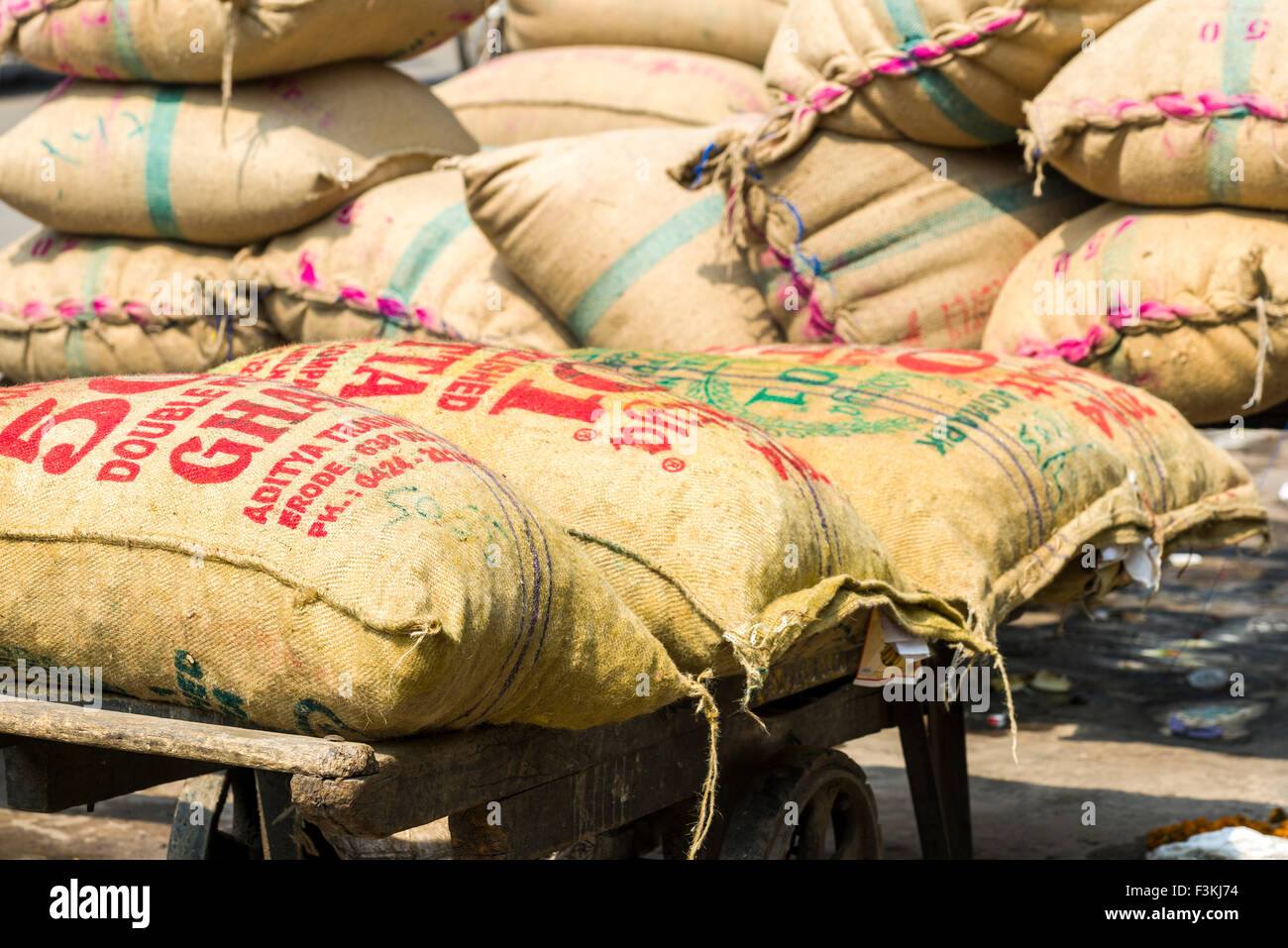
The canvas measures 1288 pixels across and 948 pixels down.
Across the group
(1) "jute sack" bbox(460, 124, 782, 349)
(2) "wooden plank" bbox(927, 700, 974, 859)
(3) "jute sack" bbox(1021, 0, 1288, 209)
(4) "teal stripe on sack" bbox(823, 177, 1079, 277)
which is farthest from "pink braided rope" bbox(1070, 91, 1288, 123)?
(2) "wooden plank" bbox(927, 700, 974, 859)

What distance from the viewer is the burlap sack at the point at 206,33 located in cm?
350

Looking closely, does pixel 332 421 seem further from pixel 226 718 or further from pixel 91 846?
pixel 91 846

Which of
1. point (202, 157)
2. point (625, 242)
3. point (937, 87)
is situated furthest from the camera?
point (202, 157)

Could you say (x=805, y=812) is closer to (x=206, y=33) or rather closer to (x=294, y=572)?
(x=294, y=572)

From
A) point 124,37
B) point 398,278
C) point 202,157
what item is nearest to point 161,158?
point 202,157

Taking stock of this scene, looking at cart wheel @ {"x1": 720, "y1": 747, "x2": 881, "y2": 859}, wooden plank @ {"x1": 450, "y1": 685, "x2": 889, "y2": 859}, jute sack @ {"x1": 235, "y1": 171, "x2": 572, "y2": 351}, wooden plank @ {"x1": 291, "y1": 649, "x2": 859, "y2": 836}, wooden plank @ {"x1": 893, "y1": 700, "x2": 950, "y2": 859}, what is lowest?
wooden plank @ {"x1": 893, "y1": 700, "x2": 950, "y2": 859}

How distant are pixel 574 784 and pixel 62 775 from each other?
23.5 inches

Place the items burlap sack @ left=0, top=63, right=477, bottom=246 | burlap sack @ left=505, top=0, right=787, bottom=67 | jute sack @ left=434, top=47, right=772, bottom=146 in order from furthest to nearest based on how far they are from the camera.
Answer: burlap sack @ left=505, top=0, right=787, bottom=67
jute sack @ left=434, top=47, right=772, bottom=146
burlap sack @ left=0, top=63, right=477, bottom=246

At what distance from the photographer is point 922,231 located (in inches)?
128

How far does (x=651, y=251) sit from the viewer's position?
3.38 m

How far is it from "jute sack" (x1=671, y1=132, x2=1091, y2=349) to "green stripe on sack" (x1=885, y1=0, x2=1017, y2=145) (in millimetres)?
128

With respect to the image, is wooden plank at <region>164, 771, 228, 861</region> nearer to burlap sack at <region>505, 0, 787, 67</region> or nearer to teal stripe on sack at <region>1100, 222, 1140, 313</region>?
teal stripe on sack at <region>1100, 222, 1140, 313</region>

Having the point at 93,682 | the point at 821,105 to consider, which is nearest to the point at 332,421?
the point at 93,682

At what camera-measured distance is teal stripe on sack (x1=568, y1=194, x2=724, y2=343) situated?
337cm
